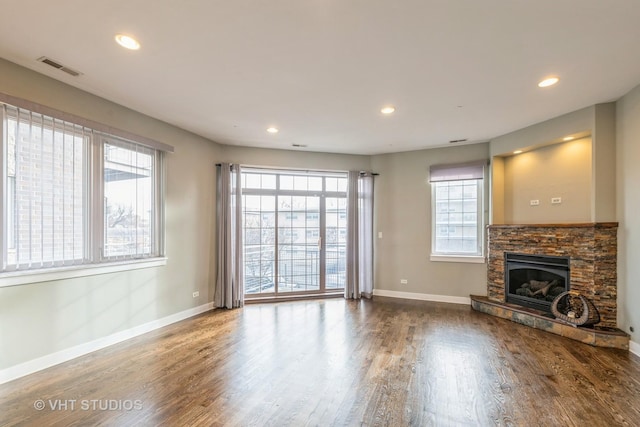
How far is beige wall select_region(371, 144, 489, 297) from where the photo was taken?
5523mm

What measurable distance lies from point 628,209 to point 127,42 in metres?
5.17

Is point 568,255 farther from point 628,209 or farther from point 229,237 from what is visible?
point 229,237

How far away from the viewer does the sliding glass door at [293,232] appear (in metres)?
5.71

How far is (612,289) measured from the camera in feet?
11.9

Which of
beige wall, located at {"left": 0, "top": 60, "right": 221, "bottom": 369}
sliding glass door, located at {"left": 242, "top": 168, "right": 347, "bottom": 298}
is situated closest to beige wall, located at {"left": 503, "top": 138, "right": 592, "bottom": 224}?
sliding glass door, located at {"left": 242, "top": 168, "right": 347, "bottom": 298}

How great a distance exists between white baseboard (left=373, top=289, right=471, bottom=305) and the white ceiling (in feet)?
10.2

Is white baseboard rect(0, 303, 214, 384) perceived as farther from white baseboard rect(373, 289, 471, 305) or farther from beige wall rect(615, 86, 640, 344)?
beige wall rect(615, 86, 640, 344)

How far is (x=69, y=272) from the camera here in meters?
3.17

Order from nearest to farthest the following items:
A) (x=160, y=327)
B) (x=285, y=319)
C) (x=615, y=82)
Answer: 1. (x=615, y=82)
2. (x=160, y=327)
3. (x=285, y=319)

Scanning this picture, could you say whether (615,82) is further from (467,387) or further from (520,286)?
(467,387)

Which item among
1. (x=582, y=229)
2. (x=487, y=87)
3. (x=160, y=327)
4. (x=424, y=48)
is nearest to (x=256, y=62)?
(x=424, y=48)

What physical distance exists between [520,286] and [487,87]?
3.20 metres

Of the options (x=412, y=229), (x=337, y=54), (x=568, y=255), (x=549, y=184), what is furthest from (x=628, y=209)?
(x=337, y=54)

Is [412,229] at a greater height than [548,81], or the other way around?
[548,81]
